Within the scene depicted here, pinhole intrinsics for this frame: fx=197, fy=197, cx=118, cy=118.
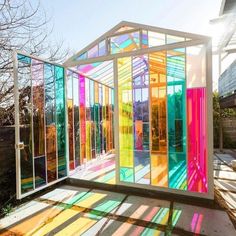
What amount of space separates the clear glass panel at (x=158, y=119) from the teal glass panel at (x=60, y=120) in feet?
6.47

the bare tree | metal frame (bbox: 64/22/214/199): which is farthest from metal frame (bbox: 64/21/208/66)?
the bare tree

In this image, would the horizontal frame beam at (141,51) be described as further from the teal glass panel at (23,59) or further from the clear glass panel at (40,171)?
the clear glass panel at (40,171)

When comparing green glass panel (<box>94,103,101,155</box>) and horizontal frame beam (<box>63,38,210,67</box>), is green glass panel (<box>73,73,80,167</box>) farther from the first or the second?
green glass panel (<box>94,103,101,155</box>)

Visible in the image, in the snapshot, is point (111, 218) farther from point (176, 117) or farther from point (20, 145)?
point (176, 117)

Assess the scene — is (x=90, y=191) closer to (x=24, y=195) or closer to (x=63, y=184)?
(x=63, y=184)

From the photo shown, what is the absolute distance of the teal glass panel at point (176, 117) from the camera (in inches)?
134

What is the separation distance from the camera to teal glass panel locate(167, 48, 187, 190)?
A: 11.2ft

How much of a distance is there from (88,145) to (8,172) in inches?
88.8

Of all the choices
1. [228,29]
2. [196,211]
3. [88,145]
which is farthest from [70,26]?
[196,211]

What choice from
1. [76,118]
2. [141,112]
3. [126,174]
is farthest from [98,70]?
[126,174]

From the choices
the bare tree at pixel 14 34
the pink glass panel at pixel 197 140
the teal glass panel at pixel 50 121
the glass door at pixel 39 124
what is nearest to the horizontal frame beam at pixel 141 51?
the glass door at pixel 39 124

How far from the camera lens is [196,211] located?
299 cm

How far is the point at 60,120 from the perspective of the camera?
4.31 metres

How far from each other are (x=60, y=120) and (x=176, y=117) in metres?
2.45
